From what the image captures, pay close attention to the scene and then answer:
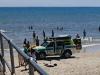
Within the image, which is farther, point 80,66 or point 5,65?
point 80,66

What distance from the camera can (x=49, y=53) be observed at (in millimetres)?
29016

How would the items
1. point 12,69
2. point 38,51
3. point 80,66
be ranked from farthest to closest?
point 38,51
point 80,66
point 12,69

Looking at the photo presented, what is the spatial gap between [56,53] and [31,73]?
83.8 ft

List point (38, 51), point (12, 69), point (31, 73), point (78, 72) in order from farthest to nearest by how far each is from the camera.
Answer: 1. point (38, 51)
2. point (78, 72)
3. point (12, 69)
4. point (31, 73)

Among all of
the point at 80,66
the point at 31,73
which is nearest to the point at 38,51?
the point at 80,66

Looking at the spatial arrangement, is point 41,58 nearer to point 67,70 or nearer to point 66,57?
point 66,57

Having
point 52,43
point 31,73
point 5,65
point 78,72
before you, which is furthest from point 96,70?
point 31,73

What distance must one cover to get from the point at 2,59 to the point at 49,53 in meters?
22.4

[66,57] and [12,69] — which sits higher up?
[12,69]

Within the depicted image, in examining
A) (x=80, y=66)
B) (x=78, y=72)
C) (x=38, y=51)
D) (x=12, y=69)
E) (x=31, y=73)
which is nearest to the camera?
(x=31, y=73)

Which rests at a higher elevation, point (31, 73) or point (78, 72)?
point (31, 73)

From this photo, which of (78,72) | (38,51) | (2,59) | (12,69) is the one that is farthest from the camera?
(38,51)

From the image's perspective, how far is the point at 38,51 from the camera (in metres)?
28.6

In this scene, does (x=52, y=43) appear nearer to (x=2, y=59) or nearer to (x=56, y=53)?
(x=56, y=53)
